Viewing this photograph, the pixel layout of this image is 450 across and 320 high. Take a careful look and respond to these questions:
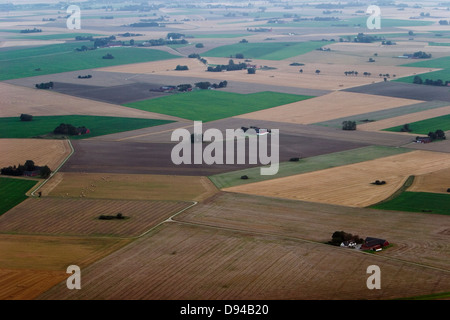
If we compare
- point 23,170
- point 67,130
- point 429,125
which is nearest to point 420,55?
point 429,125

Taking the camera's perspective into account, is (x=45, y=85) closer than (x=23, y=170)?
No

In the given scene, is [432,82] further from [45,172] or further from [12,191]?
[12,191]

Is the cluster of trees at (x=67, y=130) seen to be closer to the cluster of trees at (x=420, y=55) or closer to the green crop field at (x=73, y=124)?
the green crop field at (x=73, y=124)

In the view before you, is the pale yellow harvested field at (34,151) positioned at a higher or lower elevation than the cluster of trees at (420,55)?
lower

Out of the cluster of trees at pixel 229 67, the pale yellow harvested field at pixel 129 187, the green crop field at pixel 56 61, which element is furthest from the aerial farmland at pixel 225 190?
the cluster of trees at pixel 229 67

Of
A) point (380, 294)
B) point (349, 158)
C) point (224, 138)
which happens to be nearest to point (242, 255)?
point (380, 294)
